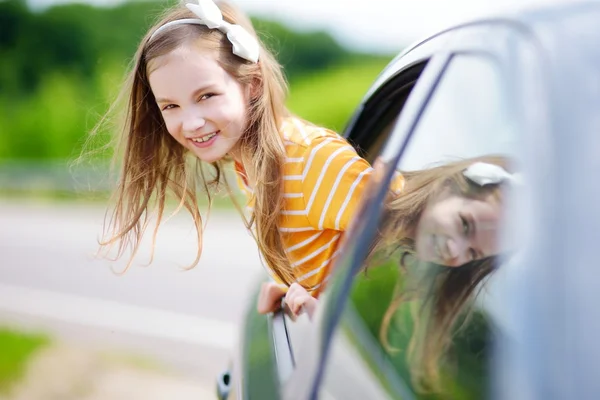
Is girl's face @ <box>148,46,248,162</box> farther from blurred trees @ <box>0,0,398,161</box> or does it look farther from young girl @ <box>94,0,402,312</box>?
blurred trees @ <box>0,0,398,161</box>

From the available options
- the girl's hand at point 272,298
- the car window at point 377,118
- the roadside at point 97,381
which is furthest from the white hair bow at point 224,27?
the roadside at point 97,381

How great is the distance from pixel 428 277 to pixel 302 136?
3.02 feet

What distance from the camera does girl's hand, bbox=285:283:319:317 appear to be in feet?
6.74

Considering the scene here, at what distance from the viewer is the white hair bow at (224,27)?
2.43m

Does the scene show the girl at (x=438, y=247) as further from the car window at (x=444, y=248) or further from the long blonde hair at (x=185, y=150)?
the long blonde hair at (x=185, y=150)

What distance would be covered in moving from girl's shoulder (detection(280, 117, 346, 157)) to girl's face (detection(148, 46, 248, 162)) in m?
0.12

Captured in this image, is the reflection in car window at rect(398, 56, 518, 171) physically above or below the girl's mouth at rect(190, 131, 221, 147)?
above

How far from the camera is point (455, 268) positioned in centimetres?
137

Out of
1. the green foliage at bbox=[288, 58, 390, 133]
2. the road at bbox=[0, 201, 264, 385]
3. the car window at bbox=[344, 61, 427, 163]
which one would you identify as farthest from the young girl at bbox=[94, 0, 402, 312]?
the green foliage at bbox=[288, 58, 390, 133]

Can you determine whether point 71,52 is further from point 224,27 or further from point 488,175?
point 488,175

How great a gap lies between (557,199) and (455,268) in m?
0.30

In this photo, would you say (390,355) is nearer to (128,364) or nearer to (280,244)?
(280,244)

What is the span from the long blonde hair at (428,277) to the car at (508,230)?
19mm

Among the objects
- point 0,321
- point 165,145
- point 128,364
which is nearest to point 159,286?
point 0,321
